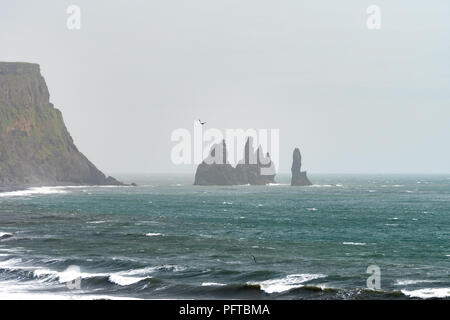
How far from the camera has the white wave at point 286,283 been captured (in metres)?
48.2

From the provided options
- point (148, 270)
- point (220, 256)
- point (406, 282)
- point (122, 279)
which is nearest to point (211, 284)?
point (122, 279)

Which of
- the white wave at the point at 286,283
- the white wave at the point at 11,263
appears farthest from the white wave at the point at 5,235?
the white wave at the point at 286,283

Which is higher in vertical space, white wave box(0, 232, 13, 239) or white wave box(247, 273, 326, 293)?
white wave box(0, 232, 13, 239)

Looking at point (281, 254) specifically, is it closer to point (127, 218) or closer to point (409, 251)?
point (409, 251)

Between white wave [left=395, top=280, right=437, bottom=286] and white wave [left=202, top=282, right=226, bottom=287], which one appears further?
white wave [left=395, top=280, right=437, bottom=286]

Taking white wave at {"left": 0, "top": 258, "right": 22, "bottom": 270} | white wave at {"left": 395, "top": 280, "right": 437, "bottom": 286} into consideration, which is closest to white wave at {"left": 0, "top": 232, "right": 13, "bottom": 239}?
white wave at {"left": 0, "top": 258, "right": 22, "bottom": 270}

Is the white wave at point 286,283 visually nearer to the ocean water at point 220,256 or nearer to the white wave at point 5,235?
the ocean water at point 220,256

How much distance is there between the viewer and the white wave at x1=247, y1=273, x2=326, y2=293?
48.2 m

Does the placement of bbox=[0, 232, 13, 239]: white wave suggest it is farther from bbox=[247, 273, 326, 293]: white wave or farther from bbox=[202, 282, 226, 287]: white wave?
bbox=[247, 273, 326, 293]: white wave

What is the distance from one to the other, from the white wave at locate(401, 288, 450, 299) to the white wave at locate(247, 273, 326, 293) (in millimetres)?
7667

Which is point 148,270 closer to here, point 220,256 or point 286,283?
point 220,256

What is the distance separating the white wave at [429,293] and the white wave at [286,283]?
7.67 meters
